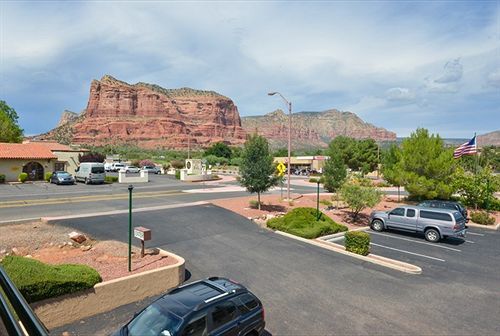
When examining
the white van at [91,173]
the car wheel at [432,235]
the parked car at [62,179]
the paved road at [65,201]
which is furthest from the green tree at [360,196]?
the parked car at [62,179]

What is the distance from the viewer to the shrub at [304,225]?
16.9m

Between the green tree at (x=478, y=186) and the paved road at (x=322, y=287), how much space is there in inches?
467

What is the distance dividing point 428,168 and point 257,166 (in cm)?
1613

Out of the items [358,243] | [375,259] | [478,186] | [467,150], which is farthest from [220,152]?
[375,259]

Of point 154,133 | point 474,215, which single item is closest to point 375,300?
point 474,215

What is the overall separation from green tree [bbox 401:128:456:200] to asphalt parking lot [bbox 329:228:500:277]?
26.5 feet

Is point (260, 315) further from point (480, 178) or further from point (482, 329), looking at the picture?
point (480, 178)

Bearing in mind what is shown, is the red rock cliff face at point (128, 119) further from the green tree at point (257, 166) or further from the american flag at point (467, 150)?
the american flag at point (467, 150)

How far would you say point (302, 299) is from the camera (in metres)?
9.84

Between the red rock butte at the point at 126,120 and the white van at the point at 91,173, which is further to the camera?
the red rock butte at the point at 126,120

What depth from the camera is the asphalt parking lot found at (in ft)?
44.1

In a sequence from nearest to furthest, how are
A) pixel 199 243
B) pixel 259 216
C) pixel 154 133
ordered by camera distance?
pixel 199 243 → pixel 259 216 → pixel 154 133

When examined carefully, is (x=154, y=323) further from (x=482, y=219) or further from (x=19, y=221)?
(x=482, y=219)

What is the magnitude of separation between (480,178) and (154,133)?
17711 cm
